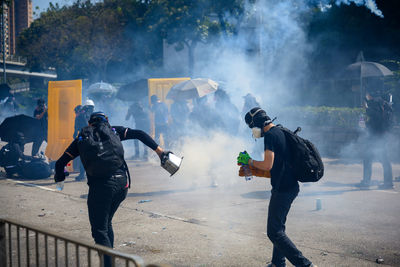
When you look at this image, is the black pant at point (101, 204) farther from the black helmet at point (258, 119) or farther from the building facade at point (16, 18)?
the building facade at point (16, 18)

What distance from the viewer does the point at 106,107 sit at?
63.9 ft

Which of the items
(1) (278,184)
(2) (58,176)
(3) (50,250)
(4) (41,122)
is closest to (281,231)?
(1) (278,184)

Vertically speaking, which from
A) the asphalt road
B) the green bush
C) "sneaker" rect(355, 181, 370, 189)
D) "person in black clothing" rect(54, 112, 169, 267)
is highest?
the green bush

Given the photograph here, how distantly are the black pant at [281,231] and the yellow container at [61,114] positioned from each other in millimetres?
8383

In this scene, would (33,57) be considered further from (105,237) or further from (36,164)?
(105,237)

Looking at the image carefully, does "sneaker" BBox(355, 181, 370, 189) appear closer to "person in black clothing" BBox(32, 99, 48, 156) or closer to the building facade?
"person in black clothing" BBox(32, 99, 48, 156)

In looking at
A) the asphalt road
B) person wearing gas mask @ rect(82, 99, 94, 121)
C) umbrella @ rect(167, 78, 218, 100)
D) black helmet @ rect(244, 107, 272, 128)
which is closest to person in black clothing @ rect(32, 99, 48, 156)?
the asphalt road

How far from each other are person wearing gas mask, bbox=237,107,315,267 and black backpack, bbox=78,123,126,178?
1.21 meters

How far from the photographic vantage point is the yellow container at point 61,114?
11750 mm

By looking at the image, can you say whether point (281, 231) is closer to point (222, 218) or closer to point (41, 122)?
point (222, 218)

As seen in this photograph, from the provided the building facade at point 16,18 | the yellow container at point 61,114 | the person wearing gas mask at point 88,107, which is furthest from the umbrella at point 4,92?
the building facade at point 16,18

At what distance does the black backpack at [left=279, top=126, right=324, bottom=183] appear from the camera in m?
4.21

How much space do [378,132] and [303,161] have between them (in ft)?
17.6

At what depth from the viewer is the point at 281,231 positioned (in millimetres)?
4270
